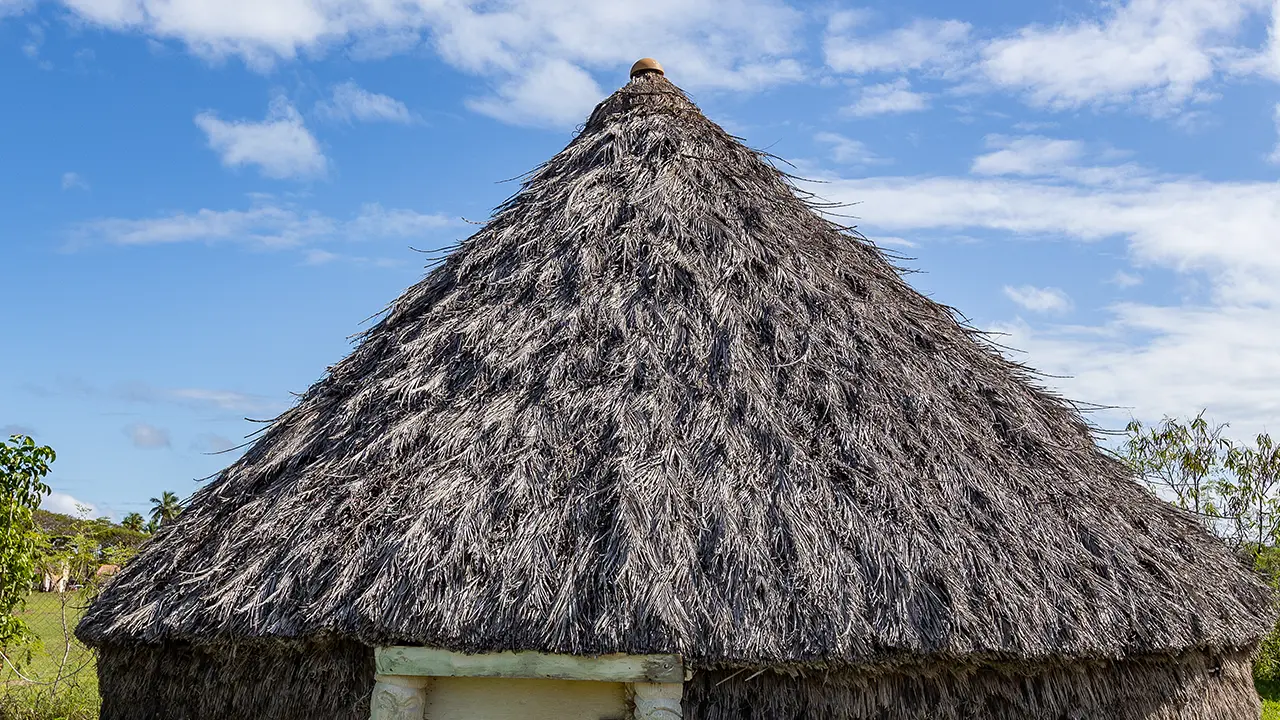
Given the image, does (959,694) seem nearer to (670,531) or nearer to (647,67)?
(670,531)

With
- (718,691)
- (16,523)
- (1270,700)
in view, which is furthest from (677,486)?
(1270,700)

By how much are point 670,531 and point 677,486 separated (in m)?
0.30

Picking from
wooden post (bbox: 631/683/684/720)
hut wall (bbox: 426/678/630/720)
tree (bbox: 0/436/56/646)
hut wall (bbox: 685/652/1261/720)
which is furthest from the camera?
tree (bbox: 0/436/56/646)

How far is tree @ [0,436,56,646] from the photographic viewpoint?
26.7 ft

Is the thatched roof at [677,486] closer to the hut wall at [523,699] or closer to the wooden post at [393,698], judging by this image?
the wooden post at [393,698]

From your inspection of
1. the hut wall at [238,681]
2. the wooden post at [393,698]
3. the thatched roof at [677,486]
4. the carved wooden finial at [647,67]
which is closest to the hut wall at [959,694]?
the thatched roof at [677,486]

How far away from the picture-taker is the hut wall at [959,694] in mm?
4863

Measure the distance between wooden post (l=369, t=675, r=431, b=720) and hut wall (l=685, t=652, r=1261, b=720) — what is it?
1.53m

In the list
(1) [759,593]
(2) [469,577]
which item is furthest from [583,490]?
(1) [759,593]

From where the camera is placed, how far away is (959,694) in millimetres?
5070

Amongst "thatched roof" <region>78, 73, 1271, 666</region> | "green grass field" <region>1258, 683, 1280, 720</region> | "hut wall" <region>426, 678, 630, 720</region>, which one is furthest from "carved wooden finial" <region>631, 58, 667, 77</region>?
"green grass field" <region>1258, 683, 1280, 720</region>

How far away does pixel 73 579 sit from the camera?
41.8 ft

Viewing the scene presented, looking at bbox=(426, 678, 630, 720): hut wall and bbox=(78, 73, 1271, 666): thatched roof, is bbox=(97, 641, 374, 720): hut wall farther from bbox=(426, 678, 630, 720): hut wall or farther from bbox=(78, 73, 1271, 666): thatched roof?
bbox=(426, 678, 630, 720): hut wall

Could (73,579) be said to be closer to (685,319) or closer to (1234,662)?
(685,319)
